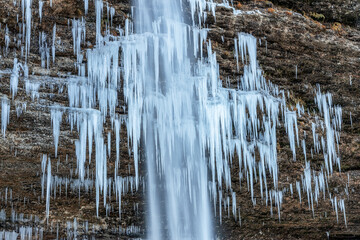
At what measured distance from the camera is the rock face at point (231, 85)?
5.66 meters

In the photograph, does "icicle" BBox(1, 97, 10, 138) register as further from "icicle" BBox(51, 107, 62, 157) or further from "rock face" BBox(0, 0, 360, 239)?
"icicle" BBox(51, 107, 62, 157)

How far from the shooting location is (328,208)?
25.8 ft

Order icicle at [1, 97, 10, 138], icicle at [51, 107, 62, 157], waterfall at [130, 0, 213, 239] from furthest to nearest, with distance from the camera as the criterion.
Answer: waterfall at [130, 0, 213, 239]
icicle at [51, 107, 62, 157]
icicle at [1, 97, 10, 138]

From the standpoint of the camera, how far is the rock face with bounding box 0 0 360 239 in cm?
566

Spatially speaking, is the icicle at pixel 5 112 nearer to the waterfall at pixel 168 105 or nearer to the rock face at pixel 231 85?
the rock face at pixel 231 85

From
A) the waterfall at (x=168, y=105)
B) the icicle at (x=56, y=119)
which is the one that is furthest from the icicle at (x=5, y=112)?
the waterfall at (x=168, y=105)

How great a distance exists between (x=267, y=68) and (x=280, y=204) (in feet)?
9.82

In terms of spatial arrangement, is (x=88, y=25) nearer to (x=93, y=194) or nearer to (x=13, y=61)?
(x=13, y=61)

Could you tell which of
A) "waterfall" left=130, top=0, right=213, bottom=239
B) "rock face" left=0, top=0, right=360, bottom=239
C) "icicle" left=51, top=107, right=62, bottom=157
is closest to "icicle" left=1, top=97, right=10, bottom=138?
"rock face" left=0, top=0, right=360, bottom=239

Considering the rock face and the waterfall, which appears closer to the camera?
the rock face

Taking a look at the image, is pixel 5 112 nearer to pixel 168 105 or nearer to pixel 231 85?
pixel 168 105

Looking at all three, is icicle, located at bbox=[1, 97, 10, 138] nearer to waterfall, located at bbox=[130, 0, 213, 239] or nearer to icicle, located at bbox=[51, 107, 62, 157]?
icicle, located at bbox=[51, 107, 62, 157]

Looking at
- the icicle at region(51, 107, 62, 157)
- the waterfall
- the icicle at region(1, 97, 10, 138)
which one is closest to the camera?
the icicle at region(1, 97, 10, 138)

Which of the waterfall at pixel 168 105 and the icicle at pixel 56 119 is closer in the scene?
the icicle at pixel 56 119
